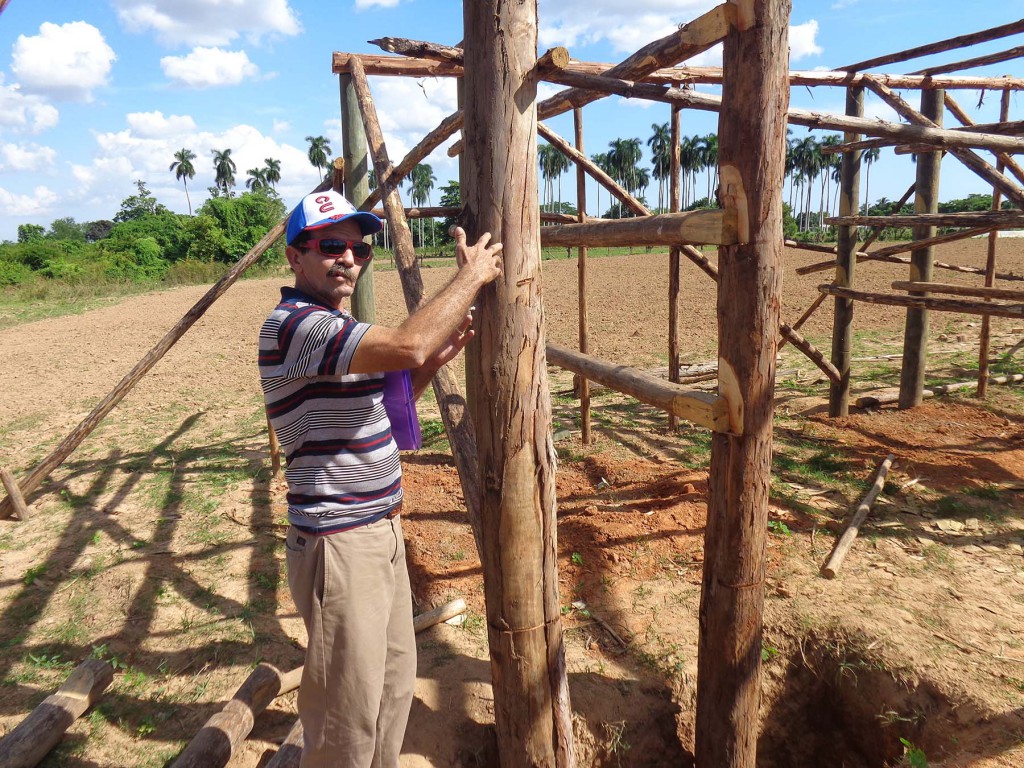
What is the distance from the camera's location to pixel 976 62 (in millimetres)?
5777

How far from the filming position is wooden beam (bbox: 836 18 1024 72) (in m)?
5.01

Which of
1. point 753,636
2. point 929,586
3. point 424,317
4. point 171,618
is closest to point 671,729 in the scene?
point 753,636

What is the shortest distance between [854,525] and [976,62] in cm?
429

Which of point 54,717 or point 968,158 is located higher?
point 968,158

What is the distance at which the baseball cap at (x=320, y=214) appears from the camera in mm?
2250

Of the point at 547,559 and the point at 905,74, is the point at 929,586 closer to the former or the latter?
the point at 547,559

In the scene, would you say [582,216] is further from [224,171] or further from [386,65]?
[224,171]

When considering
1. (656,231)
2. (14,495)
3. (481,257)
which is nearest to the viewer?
(481,257)

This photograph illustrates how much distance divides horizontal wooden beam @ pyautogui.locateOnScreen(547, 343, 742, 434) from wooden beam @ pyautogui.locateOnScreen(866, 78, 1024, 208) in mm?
2570

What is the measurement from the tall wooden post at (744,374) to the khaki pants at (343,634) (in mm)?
1342

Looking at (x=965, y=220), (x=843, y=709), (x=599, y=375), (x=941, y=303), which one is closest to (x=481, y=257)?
(x=599, y=375)

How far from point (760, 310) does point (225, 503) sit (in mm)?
4550

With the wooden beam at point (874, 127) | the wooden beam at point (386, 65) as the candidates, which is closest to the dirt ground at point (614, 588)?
the wooden beam at point (874, 127)

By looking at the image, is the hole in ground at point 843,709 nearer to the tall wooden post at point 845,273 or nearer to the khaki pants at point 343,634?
the khaki pants at point 343,634
